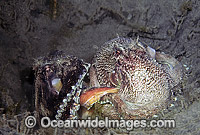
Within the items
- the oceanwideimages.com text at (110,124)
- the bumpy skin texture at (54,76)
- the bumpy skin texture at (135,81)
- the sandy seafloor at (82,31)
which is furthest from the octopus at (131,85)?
the sandy seafloor at (82,31)

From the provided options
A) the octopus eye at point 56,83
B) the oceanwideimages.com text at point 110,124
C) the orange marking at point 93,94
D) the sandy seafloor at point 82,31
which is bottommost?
the oceanwideimages.com text at point 110,124

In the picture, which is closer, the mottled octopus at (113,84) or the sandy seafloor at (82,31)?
the mottled octopus at (113,84)

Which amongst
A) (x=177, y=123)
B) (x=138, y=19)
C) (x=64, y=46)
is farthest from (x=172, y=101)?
(x=64, y=46)

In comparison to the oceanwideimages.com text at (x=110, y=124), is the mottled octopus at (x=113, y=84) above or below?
above

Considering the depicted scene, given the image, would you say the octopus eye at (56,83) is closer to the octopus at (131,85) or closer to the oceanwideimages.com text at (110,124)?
the octopus at (131,85)

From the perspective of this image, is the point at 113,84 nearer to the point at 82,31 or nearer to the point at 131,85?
the point at 131,85

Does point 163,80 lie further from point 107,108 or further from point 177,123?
point 107,108

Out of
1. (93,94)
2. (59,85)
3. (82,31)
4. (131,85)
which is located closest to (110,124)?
(93,94)
